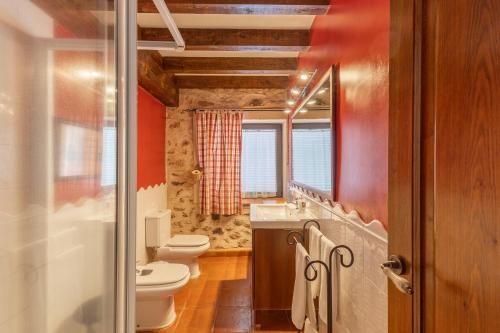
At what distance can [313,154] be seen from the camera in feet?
8.11

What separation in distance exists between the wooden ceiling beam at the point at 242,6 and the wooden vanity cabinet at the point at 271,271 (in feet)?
5.40

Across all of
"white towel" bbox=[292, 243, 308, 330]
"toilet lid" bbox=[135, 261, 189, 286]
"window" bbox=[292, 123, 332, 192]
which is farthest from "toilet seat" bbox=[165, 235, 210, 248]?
"white towel" bbox=[292, 243, 308, 330]

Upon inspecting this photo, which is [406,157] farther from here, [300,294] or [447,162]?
[300,294]

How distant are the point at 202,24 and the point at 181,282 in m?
2.17

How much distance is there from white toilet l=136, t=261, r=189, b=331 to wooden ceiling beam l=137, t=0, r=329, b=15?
77.2 inches

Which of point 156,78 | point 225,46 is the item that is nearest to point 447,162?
point 225,46

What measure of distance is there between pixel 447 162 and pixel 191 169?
3754mm

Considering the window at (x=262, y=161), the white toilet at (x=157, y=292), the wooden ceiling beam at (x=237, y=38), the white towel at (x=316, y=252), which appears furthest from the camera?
the window at (x=262, y=161)

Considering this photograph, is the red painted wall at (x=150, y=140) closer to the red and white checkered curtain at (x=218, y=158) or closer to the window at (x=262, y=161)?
the red and white checkered curtain at (x=218, y=158)

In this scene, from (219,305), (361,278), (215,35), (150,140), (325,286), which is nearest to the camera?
(361,278)

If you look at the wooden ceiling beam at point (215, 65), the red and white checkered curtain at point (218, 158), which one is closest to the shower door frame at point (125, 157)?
the wooden ceiling beam at point (215, 65)

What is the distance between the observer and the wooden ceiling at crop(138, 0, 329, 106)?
205 centimetres

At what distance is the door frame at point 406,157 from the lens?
0.80 meters

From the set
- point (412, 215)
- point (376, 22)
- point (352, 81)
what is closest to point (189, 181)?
point (352, 81)
